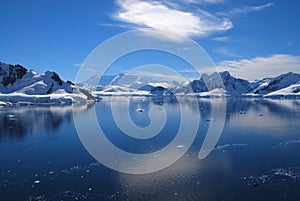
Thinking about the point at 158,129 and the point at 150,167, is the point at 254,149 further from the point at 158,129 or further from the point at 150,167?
the point at 158,129

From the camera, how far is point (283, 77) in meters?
191

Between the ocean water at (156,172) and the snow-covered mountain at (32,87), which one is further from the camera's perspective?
the snow-covered mountain at (32,87)

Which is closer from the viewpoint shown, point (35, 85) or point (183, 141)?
point (183, 141)

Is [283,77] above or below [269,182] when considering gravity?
above

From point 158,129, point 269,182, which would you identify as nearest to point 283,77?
point 158,129

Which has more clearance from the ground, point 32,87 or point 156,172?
point 32,87

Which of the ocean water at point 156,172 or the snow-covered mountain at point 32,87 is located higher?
the snow-covered mountain at point 32,87

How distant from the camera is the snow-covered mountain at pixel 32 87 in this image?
75125 mm

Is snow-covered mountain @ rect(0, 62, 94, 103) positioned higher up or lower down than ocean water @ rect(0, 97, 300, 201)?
higher up

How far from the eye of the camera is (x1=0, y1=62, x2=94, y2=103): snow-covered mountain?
246 ft

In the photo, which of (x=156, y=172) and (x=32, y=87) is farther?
(x=32, y=87)

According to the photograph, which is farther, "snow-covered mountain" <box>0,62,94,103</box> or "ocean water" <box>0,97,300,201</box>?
"snow-covered mountain" <box>0,62,94,103</box>

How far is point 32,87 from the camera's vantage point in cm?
8138

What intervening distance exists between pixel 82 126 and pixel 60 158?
581 inches
